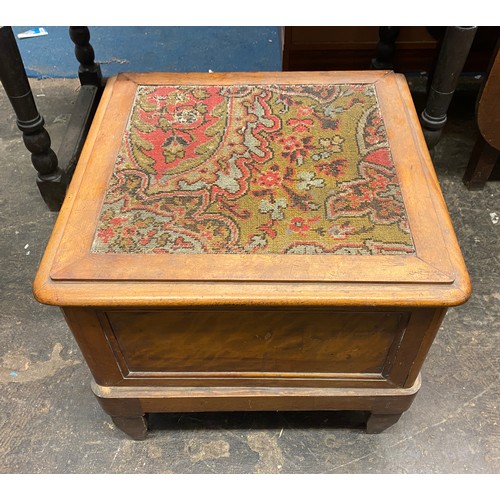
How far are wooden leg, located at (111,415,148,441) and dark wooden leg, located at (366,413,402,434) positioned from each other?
18.1 inches

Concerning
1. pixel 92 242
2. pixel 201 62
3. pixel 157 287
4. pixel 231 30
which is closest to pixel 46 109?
pixel 201 62

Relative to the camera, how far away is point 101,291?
805mm

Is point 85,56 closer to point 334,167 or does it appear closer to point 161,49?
point 161,49

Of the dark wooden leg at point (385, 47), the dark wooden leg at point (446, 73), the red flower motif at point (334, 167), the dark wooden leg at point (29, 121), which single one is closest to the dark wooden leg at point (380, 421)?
the red flower motif at point (334, 167)

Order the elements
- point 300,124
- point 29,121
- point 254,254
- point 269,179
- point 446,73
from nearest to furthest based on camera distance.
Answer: point 254,254, point 269,179, point 300,124, point 446,73, point 29,121

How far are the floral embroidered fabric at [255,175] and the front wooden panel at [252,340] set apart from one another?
0.36ft

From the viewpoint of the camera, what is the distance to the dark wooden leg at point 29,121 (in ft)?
4.19

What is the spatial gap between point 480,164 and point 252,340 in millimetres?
1047

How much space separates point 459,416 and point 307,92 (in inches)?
30.7

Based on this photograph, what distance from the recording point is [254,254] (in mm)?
849

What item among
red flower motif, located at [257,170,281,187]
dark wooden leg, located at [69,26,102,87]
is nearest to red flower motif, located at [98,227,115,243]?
red flower motif, located at [257,170,281,187]

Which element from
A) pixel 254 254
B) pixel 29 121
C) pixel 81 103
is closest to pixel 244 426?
pixel 254 254

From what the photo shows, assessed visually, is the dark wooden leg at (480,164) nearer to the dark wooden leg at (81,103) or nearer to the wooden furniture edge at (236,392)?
the wooden furniture edge at (236,392)

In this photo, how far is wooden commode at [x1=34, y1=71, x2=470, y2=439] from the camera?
81 cm
